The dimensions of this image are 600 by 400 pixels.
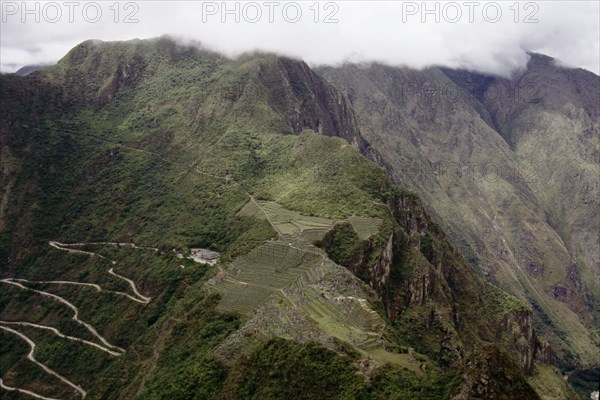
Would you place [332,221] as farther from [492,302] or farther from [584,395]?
[584,395]

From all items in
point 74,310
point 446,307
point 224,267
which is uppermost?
point 224,267

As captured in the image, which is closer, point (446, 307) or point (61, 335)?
point (61, 335)

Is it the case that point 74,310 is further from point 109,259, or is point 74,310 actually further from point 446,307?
point 446,307

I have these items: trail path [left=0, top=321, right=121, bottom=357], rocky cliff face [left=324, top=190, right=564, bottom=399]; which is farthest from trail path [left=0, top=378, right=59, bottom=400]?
rocky cliff face [left=324, top=190, right=564, bottom=399]

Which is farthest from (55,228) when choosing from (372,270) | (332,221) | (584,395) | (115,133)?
(584,395)

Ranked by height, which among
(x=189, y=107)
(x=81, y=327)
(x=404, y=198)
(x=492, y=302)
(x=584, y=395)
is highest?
(x=189, y=107)

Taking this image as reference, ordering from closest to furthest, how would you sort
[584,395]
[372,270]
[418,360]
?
[418,360] < [372,270] < [584,395]

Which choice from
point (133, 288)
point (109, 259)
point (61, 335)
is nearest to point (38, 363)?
point (61, 335)

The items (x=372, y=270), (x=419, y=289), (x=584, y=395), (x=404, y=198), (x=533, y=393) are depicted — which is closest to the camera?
(x=533, y=393)

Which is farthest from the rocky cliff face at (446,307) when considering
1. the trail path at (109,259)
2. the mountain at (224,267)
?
the trail path at (109,259)
